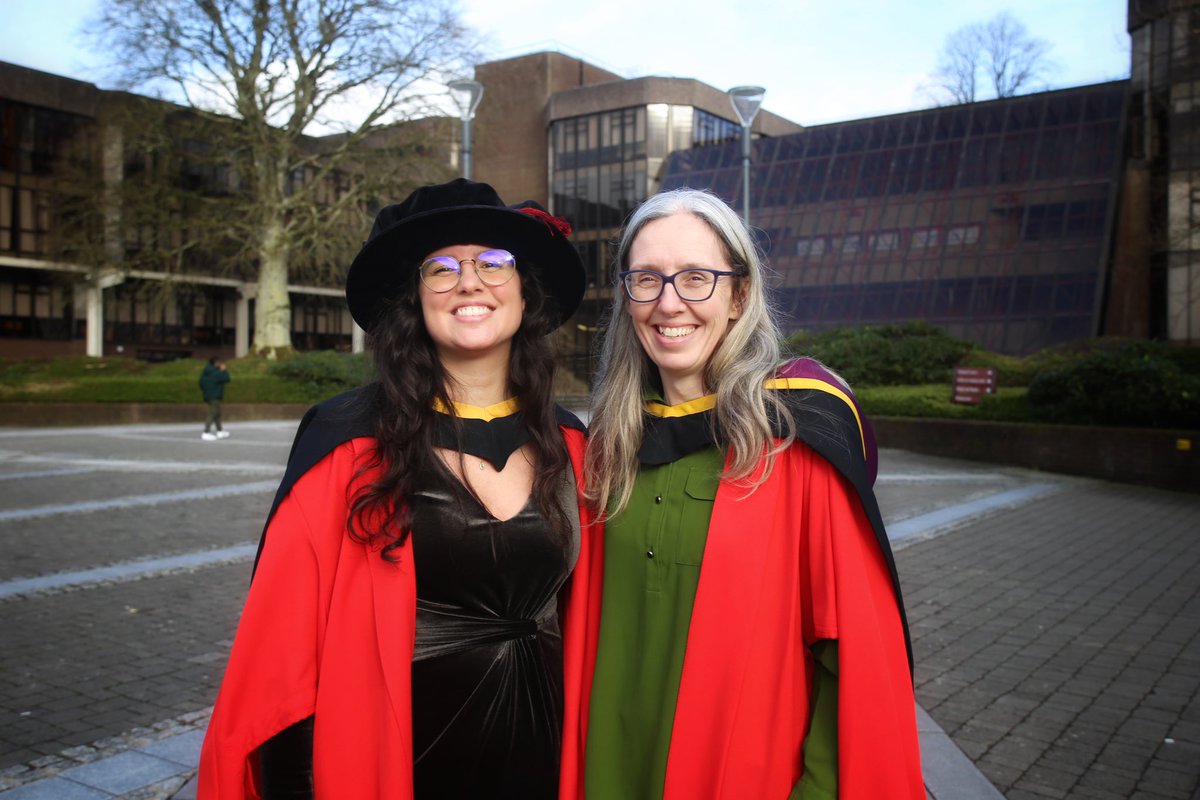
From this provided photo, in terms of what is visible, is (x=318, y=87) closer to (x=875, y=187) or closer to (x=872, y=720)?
(x=875, y=187)

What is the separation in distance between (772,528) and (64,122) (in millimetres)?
45180

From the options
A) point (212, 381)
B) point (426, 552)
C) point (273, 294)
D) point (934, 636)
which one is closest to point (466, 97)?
point (212, 381)

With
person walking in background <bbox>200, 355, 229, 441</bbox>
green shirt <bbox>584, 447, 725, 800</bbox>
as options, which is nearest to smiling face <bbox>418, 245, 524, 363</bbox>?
green shirt <bbox>584, 447, 725, 800</bbox>

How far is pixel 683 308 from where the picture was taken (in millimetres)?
2260

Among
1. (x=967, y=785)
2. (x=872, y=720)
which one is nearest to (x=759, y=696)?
(x=872, y=720)

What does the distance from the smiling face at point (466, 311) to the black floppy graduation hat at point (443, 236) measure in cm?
5

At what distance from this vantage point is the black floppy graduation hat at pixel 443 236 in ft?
7.39

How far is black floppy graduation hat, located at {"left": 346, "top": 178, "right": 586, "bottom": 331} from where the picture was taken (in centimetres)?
225

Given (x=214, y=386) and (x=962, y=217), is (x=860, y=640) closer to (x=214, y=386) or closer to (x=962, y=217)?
(x=214, y=386)

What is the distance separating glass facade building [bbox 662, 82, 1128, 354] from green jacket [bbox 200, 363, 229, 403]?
18.6 m

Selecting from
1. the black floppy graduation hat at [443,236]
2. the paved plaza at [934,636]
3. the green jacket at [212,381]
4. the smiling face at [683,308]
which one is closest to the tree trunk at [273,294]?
the green jacket at [212,381]

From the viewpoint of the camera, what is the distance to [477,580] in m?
2.18

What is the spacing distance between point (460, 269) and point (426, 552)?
69 cm

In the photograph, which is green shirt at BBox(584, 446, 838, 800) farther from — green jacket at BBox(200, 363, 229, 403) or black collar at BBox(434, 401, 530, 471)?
green jacket at BBox(200, 363, 229, 403)
